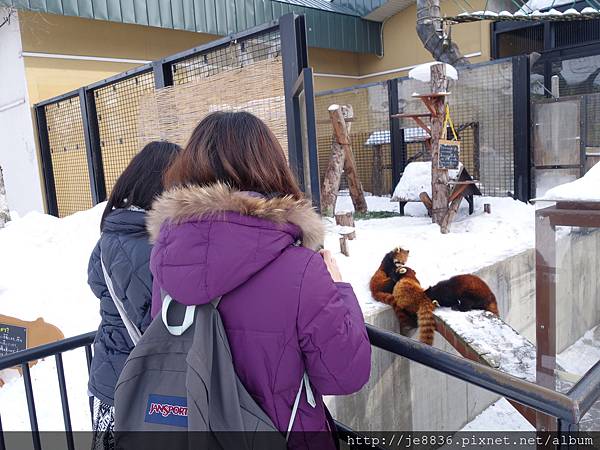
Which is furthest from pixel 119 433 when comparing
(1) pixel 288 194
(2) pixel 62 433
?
(2) pixel 62 433

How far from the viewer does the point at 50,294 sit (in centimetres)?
460

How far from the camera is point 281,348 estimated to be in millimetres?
1169

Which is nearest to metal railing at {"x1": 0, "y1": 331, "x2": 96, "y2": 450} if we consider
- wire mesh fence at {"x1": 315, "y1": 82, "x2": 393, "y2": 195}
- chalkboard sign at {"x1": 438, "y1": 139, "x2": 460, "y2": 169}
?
chalkboard sign at {"x1": 438, "y1": 139, "x2": 460, "y2": 169}

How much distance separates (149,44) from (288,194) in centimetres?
1007

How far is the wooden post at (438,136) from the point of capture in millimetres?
6117

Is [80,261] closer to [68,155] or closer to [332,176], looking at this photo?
[68,155]

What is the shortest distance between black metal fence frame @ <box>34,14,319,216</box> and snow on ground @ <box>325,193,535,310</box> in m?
1.04

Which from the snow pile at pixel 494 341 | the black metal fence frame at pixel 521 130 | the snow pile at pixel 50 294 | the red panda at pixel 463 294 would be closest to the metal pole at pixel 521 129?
the black metal fence frame at pixel 521 130

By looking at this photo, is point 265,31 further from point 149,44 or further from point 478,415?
point 149,44

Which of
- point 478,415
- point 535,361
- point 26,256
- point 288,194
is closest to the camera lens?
point 288,194

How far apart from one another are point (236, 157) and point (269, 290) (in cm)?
37

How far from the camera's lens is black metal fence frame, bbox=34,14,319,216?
9.79 feet

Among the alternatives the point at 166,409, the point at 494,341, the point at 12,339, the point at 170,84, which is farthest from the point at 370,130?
the point at 166,409

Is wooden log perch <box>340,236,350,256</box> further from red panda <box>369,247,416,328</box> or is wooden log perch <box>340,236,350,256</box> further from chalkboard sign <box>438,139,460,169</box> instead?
chalkboard sign <box>438,139,460,169</box>
